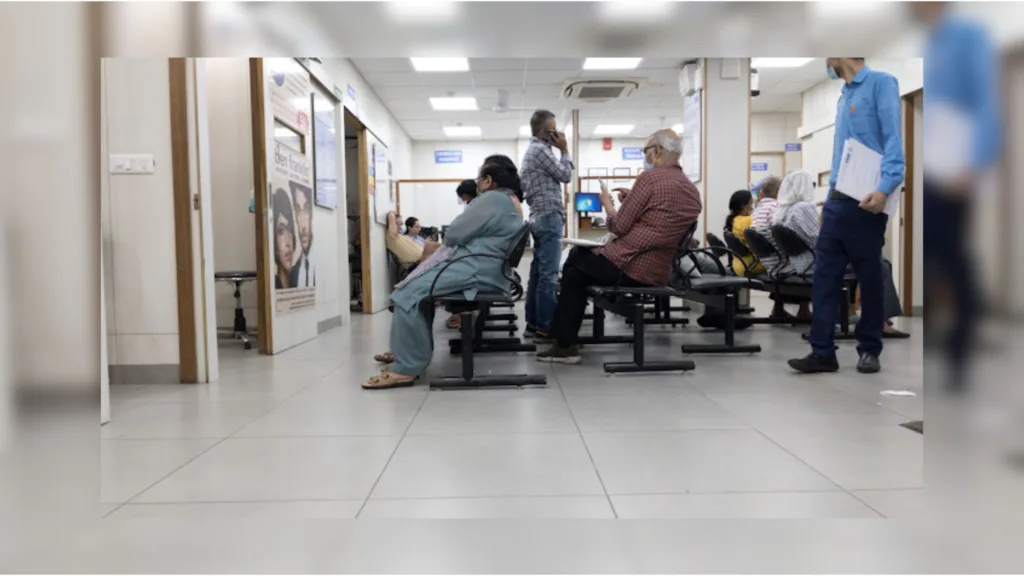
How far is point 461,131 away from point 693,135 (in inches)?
213

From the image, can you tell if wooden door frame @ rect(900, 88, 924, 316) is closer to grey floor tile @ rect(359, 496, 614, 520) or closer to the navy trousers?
the navy trousers

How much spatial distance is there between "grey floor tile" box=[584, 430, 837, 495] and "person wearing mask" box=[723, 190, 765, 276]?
3281 mm

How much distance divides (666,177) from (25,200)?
285cm

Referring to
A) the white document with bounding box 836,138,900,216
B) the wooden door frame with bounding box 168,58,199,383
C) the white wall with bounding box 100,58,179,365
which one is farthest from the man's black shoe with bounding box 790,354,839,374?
the white wall with bounding box 100,58,179,365

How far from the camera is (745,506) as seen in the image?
1.34 meters

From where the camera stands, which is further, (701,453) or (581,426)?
(581,426)

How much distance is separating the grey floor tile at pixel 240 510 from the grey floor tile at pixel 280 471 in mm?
34

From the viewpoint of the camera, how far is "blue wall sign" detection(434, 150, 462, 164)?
1202cm

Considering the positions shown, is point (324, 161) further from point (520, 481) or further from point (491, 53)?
point (491, 53)

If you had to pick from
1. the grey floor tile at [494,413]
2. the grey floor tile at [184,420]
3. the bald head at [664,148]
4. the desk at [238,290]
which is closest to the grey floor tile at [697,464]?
the grey floor tile at [494,413]

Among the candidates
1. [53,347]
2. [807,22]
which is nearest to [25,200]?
[53,347]

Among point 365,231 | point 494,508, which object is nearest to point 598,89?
point 365,231

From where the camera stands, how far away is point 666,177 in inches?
123

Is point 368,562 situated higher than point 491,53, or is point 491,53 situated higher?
point 491,53
